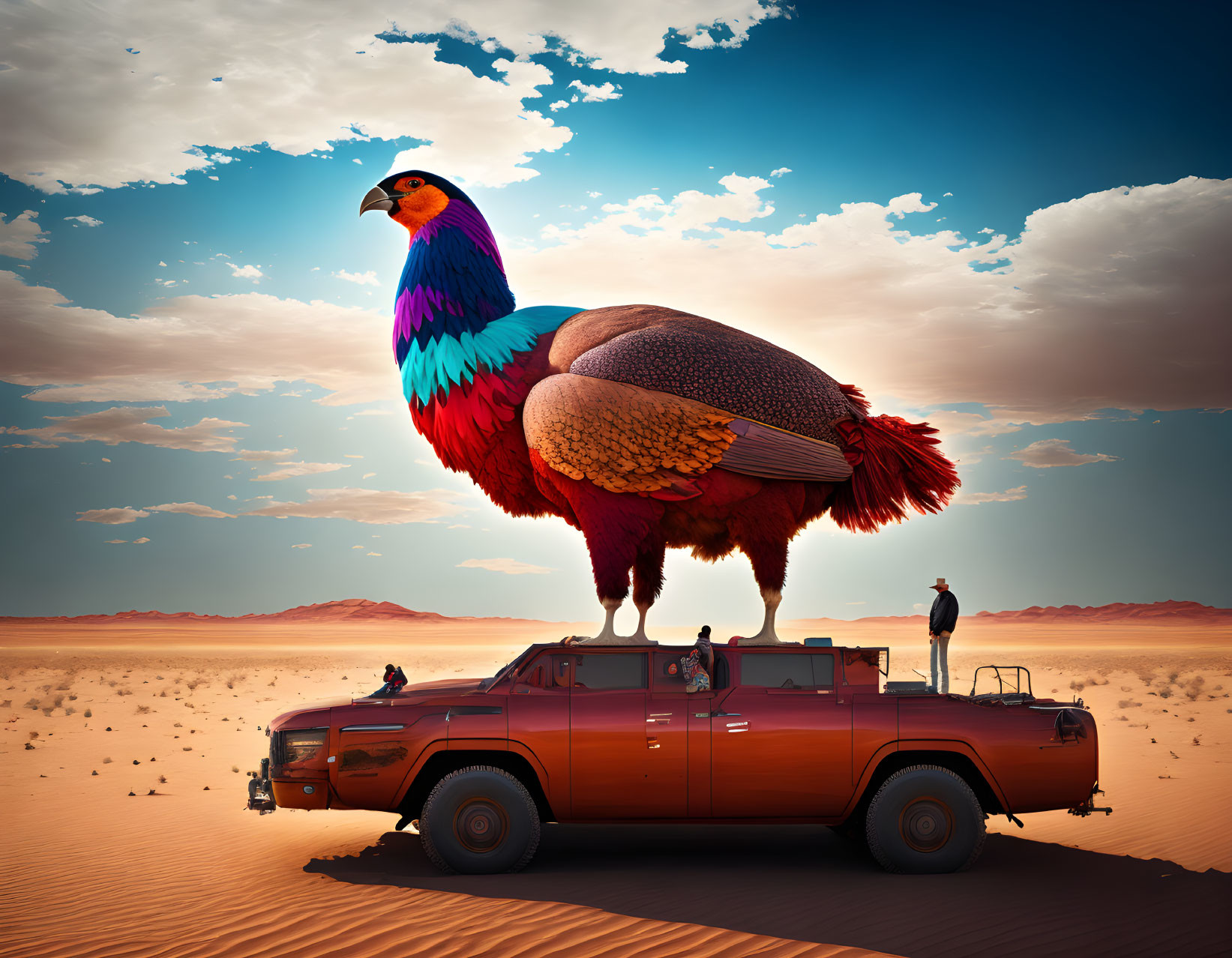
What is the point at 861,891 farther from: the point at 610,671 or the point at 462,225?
the point at 462,225

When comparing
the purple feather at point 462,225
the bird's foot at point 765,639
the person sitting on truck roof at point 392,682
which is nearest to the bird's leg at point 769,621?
the bird's foot at point 765,639

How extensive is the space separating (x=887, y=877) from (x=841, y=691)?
1476 mm

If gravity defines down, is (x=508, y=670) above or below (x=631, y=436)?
below

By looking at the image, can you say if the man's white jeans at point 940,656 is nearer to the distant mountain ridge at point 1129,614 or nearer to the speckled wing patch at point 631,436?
the speckled wing patch at point 631,436

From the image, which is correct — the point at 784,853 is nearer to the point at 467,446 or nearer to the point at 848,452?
the point at 848,452

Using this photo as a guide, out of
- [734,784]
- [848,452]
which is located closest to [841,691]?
[734,784]

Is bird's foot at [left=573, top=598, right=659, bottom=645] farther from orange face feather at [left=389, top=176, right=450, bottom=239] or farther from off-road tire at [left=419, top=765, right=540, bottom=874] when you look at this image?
orange face feather at [left=389, top=176, right=450, bottom=239]

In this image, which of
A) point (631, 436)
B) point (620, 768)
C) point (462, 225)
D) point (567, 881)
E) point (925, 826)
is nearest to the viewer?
point (567, 881)

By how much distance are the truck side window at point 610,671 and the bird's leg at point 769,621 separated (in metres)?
1.40

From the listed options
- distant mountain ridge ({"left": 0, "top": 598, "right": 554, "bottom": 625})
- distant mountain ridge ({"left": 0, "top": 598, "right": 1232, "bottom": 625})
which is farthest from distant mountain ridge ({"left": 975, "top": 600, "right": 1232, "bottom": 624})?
distant mountain ridge ({"left": 0, "top": 598, "right": 554, "bottom": 625})

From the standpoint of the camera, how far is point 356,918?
6.23m

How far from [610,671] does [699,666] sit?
735mm

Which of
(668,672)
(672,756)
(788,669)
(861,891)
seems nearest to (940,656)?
(788,669)

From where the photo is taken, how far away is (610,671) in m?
7.48
